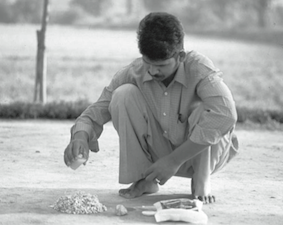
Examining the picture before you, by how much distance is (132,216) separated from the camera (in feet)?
12.7

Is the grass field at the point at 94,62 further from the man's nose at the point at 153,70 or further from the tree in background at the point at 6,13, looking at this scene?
the man's nose at the point at 153,70

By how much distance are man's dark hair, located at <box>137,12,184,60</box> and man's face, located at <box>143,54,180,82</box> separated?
4cm

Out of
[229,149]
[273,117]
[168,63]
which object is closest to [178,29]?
[168,63]

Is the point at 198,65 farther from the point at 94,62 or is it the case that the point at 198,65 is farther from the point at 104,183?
the point at 94,62

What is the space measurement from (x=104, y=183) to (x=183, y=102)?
1.03 meters

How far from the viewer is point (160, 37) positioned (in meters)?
3.82

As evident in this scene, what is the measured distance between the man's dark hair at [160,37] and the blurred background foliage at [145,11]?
10405 millimetres

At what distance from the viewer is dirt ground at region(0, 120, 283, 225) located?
3855 millimetres

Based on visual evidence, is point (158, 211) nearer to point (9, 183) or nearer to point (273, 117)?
point (9, 183)

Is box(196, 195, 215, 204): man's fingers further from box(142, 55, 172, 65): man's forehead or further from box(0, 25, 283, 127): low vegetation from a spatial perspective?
box(0, 25, 283, 127): low vegetation

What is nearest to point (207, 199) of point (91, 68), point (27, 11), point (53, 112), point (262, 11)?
point (53, 112)

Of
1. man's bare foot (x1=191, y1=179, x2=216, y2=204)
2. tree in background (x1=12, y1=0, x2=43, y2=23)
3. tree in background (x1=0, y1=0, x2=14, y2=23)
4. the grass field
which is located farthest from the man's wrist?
tree in background (x1=0, y1=0, x2=14, y2=23)

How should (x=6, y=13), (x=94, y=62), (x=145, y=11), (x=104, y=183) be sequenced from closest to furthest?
(x=104, y=183), (x=94, y=62), (x=6, y=13), (x=145, y=11)

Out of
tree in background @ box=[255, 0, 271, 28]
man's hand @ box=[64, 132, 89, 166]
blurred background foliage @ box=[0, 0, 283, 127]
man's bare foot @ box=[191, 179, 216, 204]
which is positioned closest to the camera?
man's hand @ box=[64, 132, 89, 166]
